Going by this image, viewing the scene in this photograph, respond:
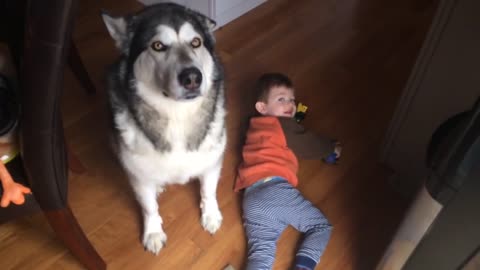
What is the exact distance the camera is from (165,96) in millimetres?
1231

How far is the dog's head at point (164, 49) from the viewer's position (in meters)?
1.15

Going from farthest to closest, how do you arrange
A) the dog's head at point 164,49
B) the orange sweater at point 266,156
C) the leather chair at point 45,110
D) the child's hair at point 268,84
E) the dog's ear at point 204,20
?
the child's hair at point 268,84, the orange sweater at point 266,156, the dog's ear at point 204,20, the dog's head at point 164,49, the leather chair at point 45,110

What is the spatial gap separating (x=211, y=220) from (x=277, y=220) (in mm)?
249

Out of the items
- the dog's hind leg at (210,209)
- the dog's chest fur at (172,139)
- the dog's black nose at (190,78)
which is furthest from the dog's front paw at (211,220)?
the dog's black nose at (190,78)

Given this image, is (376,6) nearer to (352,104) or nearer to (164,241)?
(352,104)

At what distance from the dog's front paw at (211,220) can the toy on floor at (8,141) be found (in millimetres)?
699

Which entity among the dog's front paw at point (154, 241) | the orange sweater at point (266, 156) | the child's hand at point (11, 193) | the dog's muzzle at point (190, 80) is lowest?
the dog's front paw at point (154, 241)

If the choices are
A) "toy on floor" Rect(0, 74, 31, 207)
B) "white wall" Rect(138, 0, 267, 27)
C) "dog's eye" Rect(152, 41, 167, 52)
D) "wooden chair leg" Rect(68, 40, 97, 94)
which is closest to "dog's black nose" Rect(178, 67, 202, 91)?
"dog's eye" Rect(152, 41, 167, 52)

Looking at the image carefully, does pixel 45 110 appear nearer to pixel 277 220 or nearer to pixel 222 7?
pixel 277 220

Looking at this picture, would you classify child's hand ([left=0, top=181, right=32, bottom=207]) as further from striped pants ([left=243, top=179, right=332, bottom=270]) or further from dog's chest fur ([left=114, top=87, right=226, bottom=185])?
striped pants ([left=243, top=179, right=332, bottom=270])

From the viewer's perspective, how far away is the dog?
117 centimetres

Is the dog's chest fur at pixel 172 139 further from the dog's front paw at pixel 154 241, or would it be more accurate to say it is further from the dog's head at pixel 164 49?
the dog's front paw at pixel 154 241

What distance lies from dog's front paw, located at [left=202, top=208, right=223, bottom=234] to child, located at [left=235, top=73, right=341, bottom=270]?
0.10 meters

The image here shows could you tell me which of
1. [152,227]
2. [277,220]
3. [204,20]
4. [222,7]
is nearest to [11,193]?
[152,227]
